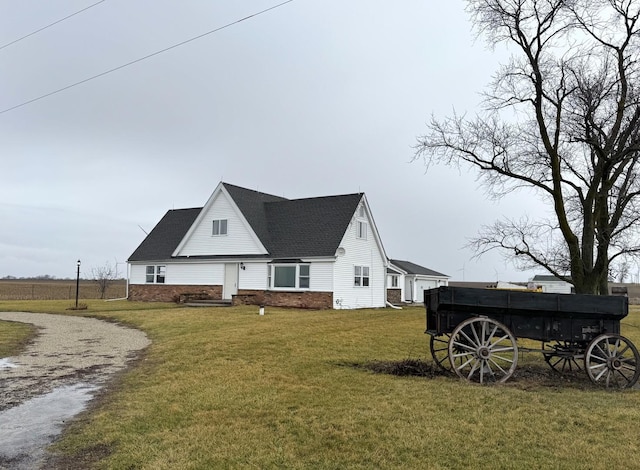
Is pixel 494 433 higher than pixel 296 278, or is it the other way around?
pixel 296 278

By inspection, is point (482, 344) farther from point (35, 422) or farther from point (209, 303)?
point (209, 303)

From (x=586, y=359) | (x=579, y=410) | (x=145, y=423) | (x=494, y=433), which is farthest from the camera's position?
(x=586, y=359)

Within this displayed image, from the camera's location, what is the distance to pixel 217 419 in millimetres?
6812

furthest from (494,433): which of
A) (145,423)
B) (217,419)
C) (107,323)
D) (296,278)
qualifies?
(296,278)

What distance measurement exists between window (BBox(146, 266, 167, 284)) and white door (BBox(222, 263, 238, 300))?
533cm

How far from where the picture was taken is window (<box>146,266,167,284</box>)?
112ft

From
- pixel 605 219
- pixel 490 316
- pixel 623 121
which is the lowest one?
pixel 490 316

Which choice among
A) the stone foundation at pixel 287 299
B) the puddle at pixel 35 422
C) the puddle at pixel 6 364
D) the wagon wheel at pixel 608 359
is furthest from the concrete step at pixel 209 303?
the wagon wheel at pixel 608 359

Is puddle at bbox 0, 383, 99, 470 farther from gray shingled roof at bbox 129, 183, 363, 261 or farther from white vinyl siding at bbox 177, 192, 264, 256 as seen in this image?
white vinyl siding at bbox 177, 192, 264, 256

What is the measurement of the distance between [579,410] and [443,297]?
284cm

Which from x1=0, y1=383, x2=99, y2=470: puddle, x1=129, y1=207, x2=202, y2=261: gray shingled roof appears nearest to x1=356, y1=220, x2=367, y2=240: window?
x1=129, y1=207, x2=202, y2=261: gray shingled roof

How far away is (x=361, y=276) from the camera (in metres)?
30.2

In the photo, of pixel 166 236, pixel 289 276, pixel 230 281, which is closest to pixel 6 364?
pixel 289 276

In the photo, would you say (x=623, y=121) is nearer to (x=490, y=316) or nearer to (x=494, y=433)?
(x=490, y=316)
